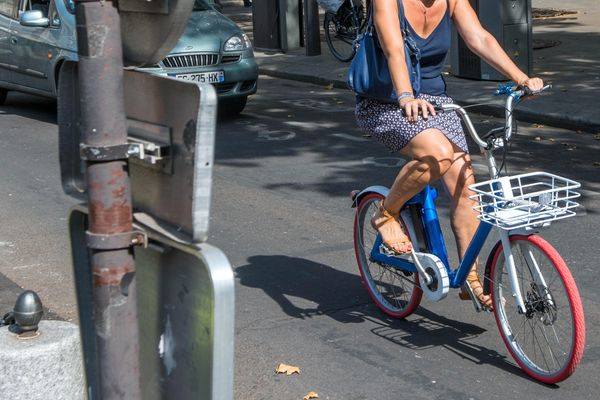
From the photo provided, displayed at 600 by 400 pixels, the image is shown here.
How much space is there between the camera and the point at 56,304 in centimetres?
592

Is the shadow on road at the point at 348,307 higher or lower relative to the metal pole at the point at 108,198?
lower

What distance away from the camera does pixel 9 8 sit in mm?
12945

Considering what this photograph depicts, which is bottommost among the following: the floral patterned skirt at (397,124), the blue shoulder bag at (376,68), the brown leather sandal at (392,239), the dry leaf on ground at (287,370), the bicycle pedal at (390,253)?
the dry leaf on ground at (287,370)

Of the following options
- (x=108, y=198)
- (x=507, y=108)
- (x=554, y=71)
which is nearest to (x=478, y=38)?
(x=507, y=108)

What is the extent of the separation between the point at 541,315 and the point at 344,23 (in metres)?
12.9

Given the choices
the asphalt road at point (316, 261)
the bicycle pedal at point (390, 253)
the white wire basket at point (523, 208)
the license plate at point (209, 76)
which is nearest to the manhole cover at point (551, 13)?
the asphalt road at point (316, 261)

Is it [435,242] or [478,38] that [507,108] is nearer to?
[478,38]

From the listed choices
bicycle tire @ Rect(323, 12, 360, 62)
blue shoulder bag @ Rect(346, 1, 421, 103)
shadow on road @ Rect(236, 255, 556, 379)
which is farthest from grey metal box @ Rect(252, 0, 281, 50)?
blue shoulder bag @ Rect(346, 1, 421, 103)

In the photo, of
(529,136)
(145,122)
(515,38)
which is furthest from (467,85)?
(145,122)

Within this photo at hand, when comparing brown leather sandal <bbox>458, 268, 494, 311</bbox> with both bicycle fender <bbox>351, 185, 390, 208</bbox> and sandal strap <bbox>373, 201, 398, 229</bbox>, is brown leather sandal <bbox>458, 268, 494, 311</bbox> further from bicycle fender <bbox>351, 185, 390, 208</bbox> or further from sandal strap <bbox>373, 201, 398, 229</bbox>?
bicycle fender <bbox>351, 185, 390, 208</bbox>

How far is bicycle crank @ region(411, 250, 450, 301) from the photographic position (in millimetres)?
4922

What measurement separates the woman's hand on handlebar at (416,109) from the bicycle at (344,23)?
12.4 meters

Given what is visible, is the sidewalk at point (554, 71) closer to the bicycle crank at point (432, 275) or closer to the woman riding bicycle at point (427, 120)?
the woman riding bicycle at point (427, 120)

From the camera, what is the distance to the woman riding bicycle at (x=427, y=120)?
4711 millimetres
